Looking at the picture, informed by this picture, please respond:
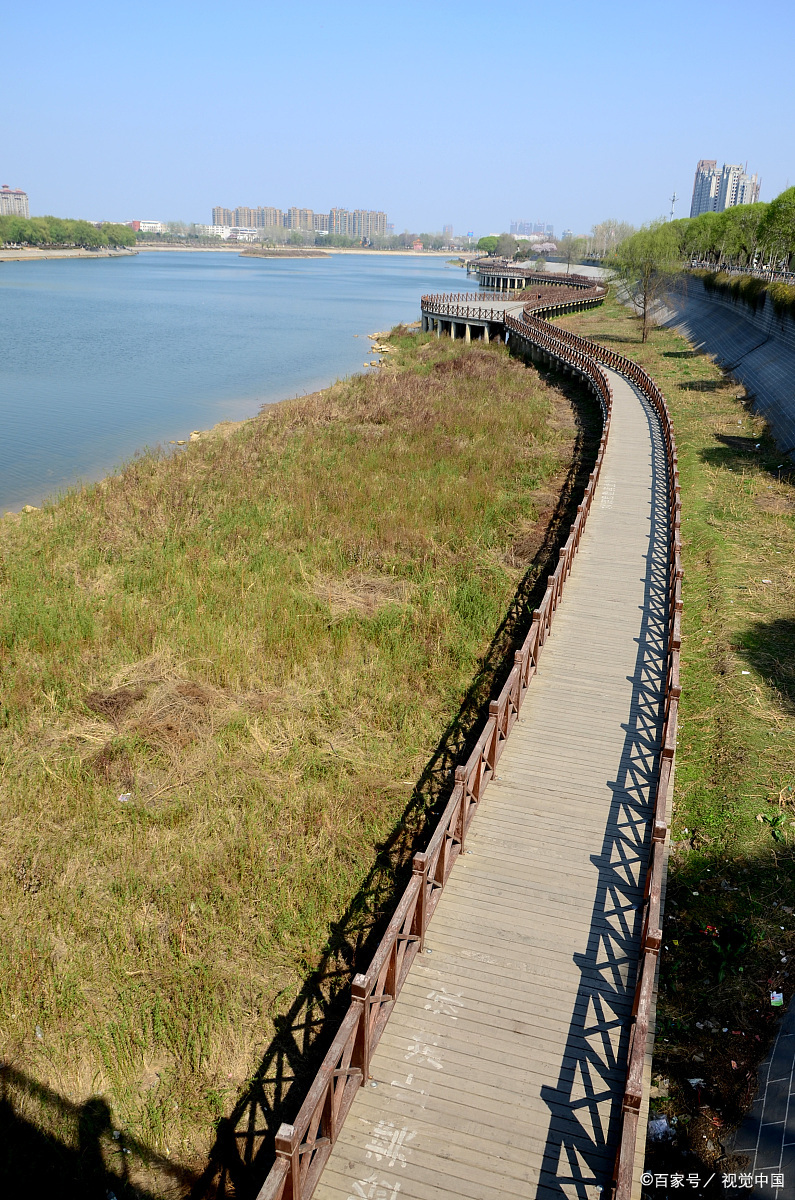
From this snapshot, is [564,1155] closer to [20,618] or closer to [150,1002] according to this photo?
[150,1002]

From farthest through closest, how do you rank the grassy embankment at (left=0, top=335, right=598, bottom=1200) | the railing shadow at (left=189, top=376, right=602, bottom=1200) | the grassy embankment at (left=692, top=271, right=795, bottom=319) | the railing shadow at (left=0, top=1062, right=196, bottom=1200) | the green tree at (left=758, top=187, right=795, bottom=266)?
the green tree at (left=758, top=187, right=795, bottom=266), the grassy embankment at (left=692, top=271, right=795, bottom=319), the grassy embankment at (left=0, top=335, right=598, bottom=1200), the railing shadow at (left=189, top=376, right=602, bottom=1200), the railing shadow at (left=0, top=1062, right=196, bottom=1200)

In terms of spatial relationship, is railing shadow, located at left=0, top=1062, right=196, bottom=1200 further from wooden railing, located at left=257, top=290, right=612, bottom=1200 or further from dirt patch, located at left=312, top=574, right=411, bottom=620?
dirt patch, located at left=312, top=574, right=411, bottom=620

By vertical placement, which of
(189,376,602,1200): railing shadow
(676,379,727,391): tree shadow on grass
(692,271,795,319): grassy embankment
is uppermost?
(692,271,795,319): grassy embankment

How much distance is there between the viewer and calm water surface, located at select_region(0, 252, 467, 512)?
33125 millimetres

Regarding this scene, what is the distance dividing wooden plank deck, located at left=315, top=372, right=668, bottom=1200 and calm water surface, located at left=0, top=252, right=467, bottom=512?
21.1 meters

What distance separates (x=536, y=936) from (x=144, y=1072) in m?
3.89

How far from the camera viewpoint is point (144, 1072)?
7.83 m

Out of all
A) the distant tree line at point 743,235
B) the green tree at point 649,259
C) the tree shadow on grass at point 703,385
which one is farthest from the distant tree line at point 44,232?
the tree shadow on grass at point 703,385

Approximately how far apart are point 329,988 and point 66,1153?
8.84ft

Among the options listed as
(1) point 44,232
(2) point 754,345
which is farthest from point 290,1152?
(1) point 44,232

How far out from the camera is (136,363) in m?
51.9

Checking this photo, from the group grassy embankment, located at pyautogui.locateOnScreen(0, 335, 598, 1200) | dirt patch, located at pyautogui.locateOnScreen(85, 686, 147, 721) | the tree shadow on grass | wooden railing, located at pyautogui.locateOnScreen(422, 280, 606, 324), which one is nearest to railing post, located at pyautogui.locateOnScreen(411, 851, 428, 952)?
grassy embankment, located at pyautogui.locateOnScreen(0, 335, 598, 1200)

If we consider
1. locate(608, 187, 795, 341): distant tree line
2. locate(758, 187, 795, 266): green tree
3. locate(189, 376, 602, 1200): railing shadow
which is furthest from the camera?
locate(758, 187, 795, 266): green tree

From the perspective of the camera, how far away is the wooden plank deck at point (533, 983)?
6.32 meters
